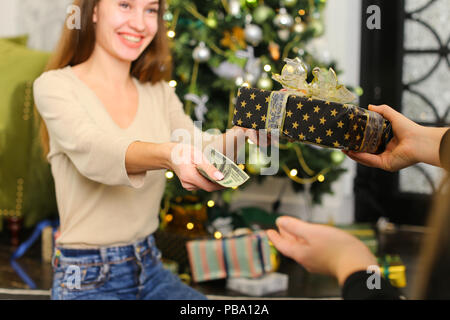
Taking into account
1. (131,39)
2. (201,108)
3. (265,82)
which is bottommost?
(201,108)

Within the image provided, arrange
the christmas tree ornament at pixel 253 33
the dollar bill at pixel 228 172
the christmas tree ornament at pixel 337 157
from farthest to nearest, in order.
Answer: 1. the christmas tree ornament at pixel 337 157
2. the christmas tree ornament at pixel 253 33
3. the dollar bill at pixel 228 172

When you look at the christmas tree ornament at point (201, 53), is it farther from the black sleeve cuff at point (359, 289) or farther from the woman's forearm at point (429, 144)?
the black sleeve cuff at point (359, 289)

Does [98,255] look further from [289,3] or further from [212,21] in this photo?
[289,3]

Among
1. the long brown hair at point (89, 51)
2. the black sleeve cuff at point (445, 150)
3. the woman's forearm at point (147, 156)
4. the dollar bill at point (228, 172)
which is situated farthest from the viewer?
the long brown hair at point (89, 51)

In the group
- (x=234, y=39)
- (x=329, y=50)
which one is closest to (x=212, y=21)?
(x=234, y=39)

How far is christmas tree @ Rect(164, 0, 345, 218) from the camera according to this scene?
240cm

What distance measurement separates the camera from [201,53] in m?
2.38

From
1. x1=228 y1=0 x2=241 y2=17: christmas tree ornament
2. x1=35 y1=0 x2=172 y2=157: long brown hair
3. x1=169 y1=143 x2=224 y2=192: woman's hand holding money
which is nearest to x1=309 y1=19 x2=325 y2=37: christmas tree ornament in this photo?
x1=228 y1=0 x2=241 y2=17: christmas tree ornament

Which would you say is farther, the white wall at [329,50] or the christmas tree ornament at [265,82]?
the white wall at [329,50]

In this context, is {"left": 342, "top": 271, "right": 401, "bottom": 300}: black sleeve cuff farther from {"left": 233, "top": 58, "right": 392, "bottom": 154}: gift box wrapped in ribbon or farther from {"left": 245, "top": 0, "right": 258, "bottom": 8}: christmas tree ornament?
{"left": 245, "top": 0, "right": 258, "bottom": 8}: christmas tree ornament

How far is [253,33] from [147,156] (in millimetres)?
1543

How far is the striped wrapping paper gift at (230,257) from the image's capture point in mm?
2238

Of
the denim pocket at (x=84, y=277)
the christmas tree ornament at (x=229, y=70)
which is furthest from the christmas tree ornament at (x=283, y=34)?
the denim pocket at (x=84, y=277)
